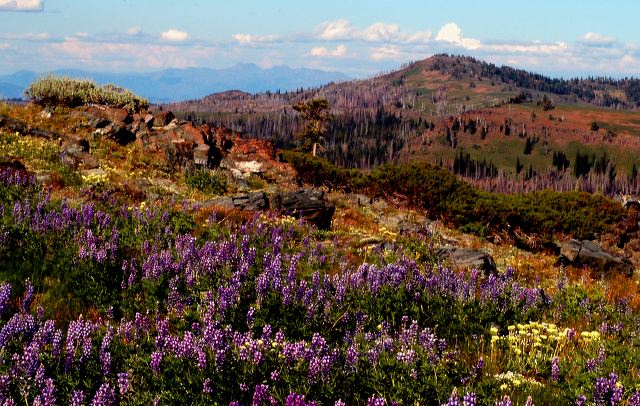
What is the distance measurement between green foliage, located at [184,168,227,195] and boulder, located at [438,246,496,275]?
1222cm

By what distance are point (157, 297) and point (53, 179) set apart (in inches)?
468

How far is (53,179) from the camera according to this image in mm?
16891

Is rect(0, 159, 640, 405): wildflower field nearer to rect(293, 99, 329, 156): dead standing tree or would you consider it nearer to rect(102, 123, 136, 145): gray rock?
rect(102, 123, 136, 145): gray rock

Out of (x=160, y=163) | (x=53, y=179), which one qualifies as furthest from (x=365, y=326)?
(x=160, y=163)

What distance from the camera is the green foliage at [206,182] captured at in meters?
22.8

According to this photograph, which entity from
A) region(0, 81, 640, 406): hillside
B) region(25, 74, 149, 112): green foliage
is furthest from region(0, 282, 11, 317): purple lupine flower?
region(25, 74, 149, 112): green foliage

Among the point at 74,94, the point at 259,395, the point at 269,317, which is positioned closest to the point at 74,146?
the point at 74,94

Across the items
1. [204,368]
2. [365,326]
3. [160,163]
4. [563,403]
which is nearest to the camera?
[204,368]

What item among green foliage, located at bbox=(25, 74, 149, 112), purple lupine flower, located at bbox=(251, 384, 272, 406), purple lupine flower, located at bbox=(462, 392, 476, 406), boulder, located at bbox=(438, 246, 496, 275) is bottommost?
boulder, located at bbox=(438, 246, 496, 275)

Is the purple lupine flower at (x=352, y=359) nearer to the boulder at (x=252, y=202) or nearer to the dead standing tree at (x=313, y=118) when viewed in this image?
the boulder at (x=252, y=202)

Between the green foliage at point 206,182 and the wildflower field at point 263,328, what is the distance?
37.0 feet

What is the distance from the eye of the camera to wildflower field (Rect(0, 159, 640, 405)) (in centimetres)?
447

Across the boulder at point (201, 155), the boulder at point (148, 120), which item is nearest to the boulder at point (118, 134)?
the boulder at point (148, 120)

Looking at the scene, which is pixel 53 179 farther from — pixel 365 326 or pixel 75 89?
pixel 75 89
